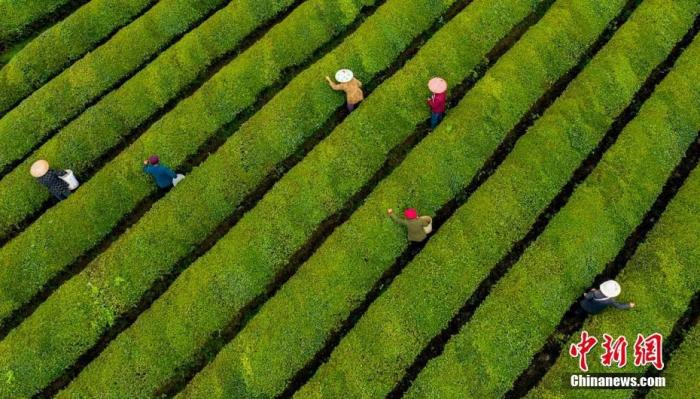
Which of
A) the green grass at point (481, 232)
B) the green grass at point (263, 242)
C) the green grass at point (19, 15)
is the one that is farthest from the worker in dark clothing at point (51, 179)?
the green grass at point (19, 15)

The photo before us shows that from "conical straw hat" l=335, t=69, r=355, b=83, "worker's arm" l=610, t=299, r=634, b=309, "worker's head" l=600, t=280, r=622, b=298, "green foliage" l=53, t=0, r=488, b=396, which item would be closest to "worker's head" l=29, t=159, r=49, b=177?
"green foliage" l=53, t=0, r=488, b=396

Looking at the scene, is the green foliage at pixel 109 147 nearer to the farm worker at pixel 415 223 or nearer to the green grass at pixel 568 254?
the farm worker at pixel 415 223

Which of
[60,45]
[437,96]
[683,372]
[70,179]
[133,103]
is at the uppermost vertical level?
Result: [60,45]

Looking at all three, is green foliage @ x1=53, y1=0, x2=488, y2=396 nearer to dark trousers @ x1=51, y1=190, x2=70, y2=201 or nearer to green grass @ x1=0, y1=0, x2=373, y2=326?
green grass @ x1=0, y1=0, x2=373, y2=326

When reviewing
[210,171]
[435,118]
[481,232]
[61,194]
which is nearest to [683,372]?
[481,232]

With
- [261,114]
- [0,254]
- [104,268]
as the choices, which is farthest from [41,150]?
[261,114]

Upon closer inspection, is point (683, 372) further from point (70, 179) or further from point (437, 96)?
point (70, 179)
